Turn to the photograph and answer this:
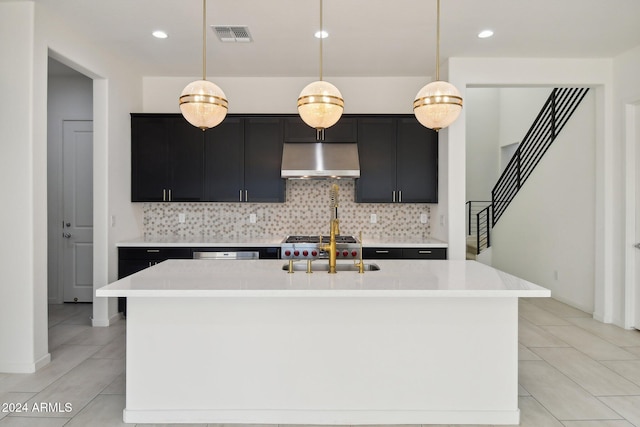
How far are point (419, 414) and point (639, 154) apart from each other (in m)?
3.72

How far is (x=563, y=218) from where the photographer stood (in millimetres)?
5273

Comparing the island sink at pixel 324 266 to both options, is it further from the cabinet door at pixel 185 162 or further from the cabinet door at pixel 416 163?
the cabinet door at pixel 185 162

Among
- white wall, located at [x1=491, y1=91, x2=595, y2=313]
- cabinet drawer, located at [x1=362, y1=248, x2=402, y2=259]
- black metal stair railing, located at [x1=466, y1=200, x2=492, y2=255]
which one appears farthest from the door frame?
black metal stair railing, located at [x1=466, y1=200, x2=492, y2=255]

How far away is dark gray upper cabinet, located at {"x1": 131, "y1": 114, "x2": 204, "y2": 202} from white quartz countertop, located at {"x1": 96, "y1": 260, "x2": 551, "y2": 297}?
224 centimetres

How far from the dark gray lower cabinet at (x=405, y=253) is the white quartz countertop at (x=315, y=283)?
1.58 metres

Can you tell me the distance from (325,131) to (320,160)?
1.36ft

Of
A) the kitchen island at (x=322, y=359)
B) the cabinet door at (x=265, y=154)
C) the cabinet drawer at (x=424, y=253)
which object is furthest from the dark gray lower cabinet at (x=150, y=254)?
the kitchen island at (x=322, y=359)

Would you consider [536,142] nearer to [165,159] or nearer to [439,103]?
[439,103]

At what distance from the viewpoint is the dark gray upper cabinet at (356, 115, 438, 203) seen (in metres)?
4.93

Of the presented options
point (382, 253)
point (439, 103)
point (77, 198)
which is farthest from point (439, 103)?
point (77, 198)

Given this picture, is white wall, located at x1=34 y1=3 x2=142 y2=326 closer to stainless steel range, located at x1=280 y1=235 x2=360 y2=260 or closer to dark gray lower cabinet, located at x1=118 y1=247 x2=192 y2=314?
dark gray lower cabinet, located at x1=118 y1=247 x2=192 y2=314

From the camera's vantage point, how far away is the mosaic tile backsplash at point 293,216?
5258 millimetres

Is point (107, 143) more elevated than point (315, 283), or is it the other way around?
point (107, 143)

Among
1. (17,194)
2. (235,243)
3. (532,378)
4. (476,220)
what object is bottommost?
(532,378)
